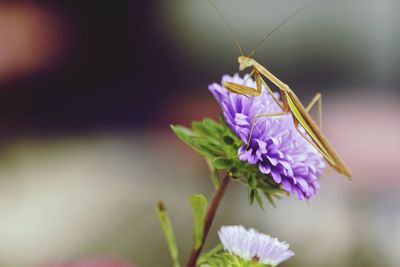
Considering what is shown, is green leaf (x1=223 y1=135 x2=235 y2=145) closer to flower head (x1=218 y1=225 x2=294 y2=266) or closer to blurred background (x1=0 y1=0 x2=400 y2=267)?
flower head (x1=218 y1=225 x2=294 y2=266)

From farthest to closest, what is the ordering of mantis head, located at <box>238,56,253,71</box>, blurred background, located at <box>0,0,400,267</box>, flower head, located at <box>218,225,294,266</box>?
blurred background, located at <box>0,0,400,267</box> → mantis head, located at <box>238,56,253,71</box> → flower head, located at <box>218,225,294,266</box>

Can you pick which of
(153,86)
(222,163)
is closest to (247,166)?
(222,163)

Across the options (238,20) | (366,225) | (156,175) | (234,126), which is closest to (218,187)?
(234,126)

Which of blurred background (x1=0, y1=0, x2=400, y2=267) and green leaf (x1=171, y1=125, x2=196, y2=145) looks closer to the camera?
green leaf (x1=171, y1=125, x2=196, y2=145)

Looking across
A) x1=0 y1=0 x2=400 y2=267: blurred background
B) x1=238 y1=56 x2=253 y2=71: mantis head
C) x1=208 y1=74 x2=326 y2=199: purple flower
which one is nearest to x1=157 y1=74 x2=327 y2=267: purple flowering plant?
x1=208 y1=74 x2=326 y2=199: purple flower

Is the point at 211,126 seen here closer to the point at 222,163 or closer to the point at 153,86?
the point at 222,163

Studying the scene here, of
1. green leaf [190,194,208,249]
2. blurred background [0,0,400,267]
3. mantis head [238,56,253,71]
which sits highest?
blurred background [0,0,400,267]
